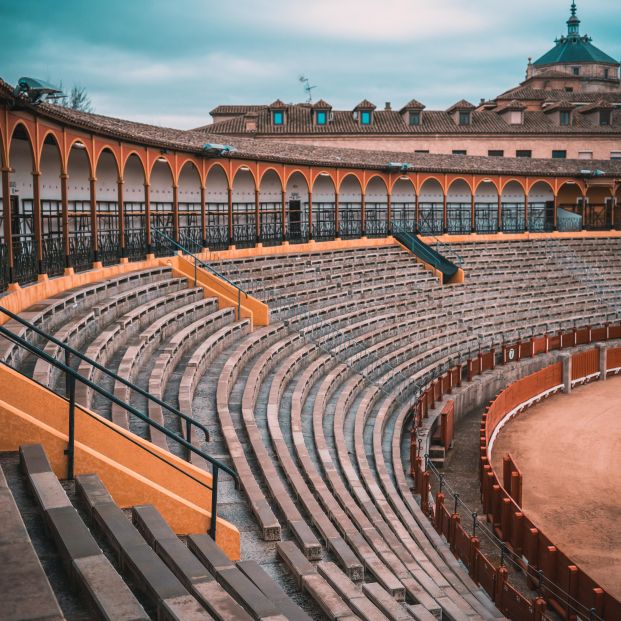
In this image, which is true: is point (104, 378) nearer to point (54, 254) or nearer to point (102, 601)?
point (54, 254)

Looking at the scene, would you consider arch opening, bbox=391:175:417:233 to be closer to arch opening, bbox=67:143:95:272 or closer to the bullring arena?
the bullring arena

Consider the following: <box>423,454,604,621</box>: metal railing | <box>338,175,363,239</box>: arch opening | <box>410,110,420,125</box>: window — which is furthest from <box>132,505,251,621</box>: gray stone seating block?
<box>410,110,420,125</box>: window

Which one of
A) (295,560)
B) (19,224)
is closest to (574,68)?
(19,224)

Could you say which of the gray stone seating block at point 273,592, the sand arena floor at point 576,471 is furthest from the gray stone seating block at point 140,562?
the sand arena floor at point 576,471

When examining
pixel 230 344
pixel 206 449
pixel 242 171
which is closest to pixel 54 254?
pixel 230 344

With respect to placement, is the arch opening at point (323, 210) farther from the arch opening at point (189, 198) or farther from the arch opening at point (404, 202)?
the arch opening at point (189, 198)

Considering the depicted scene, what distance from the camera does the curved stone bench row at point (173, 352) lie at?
403 inches

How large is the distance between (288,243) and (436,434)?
40.2ft

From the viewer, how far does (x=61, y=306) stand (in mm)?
13328

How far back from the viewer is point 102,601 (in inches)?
167

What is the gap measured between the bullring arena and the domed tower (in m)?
35.1

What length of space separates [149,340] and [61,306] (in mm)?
1592

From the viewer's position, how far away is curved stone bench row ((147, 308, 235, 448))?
10.2 metres

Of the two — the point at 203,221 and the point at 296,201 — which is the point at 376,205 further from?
the point at 203,221
